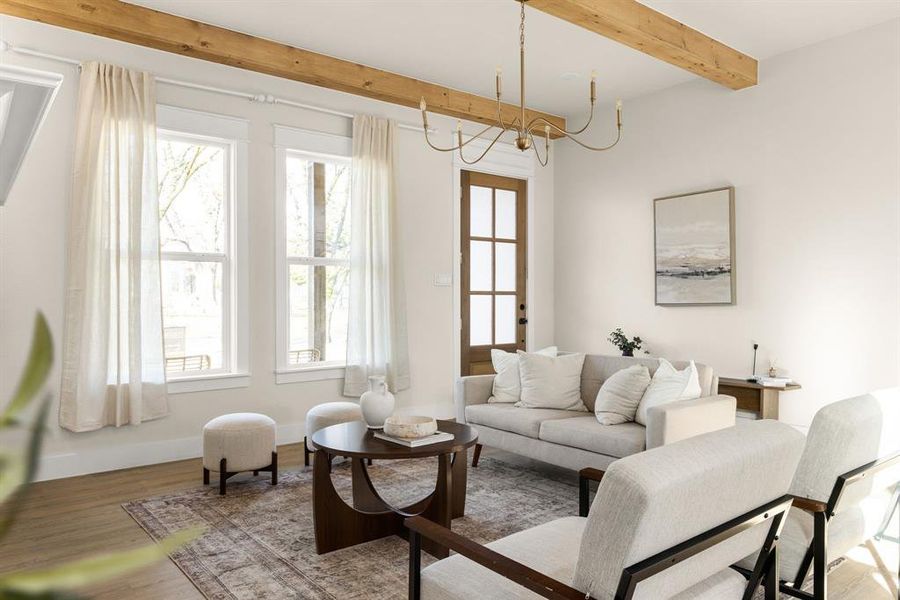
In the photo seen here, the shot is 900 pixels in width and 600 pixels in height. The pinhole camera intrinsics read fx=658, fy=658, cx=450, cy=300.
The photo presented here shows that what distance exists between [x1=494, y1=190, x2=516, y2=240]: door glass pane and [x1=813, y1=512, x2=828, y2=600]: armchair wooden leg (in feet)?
16.2

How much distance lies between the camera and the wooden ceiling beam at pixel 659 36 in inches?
161

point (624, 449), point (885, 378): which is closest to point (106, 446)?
point (624, 449)

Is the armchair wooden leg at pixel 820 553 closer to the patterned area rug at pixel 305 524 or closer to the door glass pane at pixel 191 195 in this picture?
the patterned area rug at pixel 305 524

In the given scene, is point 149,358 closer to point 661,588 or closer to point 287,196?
point 287,196

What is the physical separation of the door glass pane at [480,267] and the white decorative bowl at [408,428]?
11.0ft

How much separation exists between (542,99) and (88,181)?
4.08m

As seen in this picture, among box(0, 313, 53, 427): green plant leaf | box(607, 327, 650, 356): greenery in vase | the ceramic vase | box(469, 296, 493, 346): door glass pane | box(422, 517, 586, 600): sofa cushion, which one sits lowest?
box(422, 517, 586, 600): sofa cushion

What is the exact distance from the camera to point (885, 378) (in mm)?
4609

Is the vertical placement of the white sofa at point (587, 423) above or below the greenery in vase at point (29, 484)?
below

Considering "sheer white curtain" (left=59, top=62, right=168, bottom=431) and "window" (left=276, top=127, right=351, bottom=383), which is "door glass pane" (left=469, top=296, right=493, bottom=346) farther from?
"sheer white curtain" (left=59, top=62, right=168, bottom=431)

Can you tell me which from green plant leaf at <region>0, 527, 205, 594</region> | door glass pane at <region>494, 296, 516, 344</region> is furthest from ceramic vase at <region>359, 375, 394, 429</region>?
door glass pane at <region>494, 296, 516, 344</region>

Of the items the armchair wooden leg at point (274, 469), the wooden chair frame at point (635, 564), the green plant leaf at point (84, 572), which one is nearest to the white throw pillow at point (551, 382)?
the armchair wooden leg at point (274, 469)

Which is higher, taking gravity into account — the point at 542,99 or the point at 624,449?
the point at 542,99

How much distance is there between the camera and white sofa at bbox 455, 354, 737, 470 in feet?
11.6
